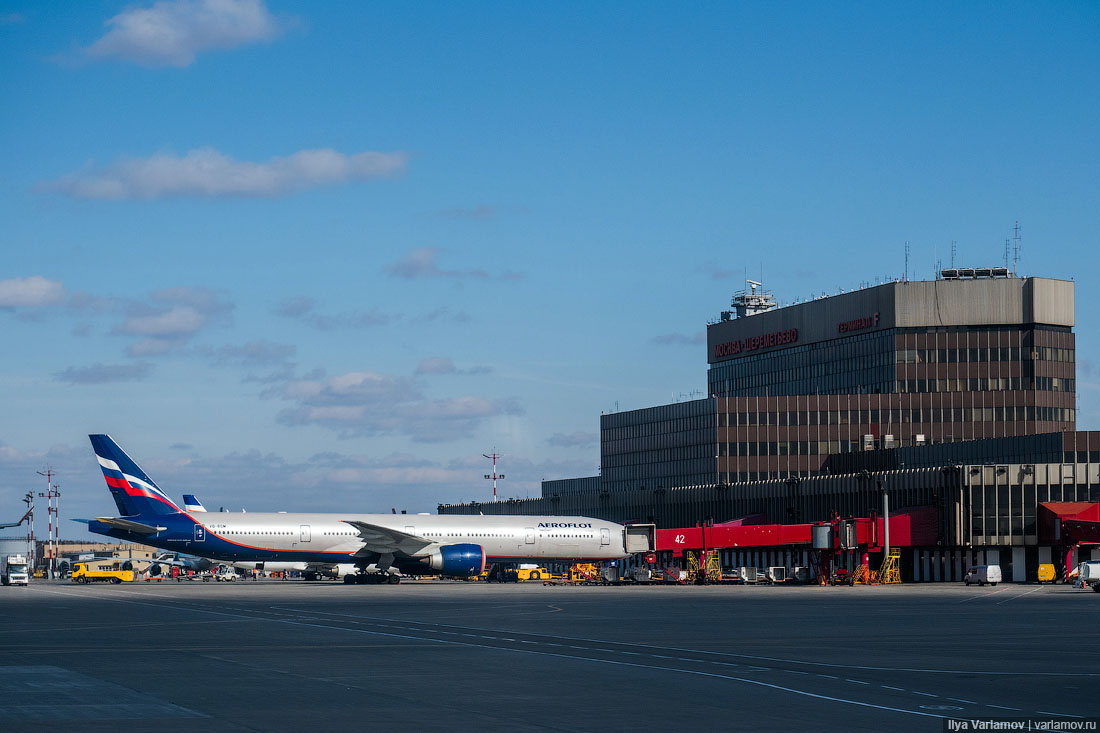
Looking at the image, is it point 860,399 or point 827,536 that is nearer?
point 827,536

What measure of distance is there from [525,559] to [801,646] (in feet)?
191

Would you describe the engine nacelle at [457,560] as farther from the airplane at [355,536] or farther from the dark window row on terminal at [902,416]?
the dark window row on terminal at [902,416]

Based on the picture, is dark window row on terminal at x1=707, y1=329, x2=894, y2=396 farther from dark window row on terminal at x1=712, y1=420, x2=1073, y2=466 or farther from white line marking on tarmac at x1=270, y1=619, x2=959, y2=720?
white line marking on tarmac at x1=270, y1=619, x2=959, y2=720

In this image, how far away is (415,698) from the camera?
19531mm

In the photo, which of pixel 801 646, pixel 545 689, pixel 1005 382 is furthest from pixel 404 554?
pixel 1005 382

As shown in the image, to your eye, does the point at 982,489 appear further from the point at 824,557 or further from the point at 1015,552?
Result: the point at 824,557

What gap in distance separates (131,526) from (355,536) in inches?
538

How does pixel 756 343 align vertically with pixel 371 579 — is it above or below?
above

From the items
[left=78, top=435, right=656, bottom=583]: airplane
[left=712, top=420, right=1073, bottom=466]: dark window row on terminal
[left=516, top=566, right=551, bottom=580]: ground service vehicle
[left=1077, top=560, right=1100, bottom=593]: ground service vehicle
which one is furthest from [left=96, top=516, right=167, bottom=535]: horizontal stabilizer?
[left=712, top=420, right=1073, bottom=466]: dark window row on terminal

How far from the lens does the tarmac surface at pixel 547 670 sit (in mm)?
17469

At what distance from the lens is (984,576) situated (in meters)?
80.6

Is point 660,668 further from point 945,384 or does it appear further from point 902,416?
point 945,384

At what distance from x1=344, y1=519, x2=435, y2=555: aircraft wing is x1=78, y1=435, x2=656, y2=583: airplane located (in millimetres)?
63
